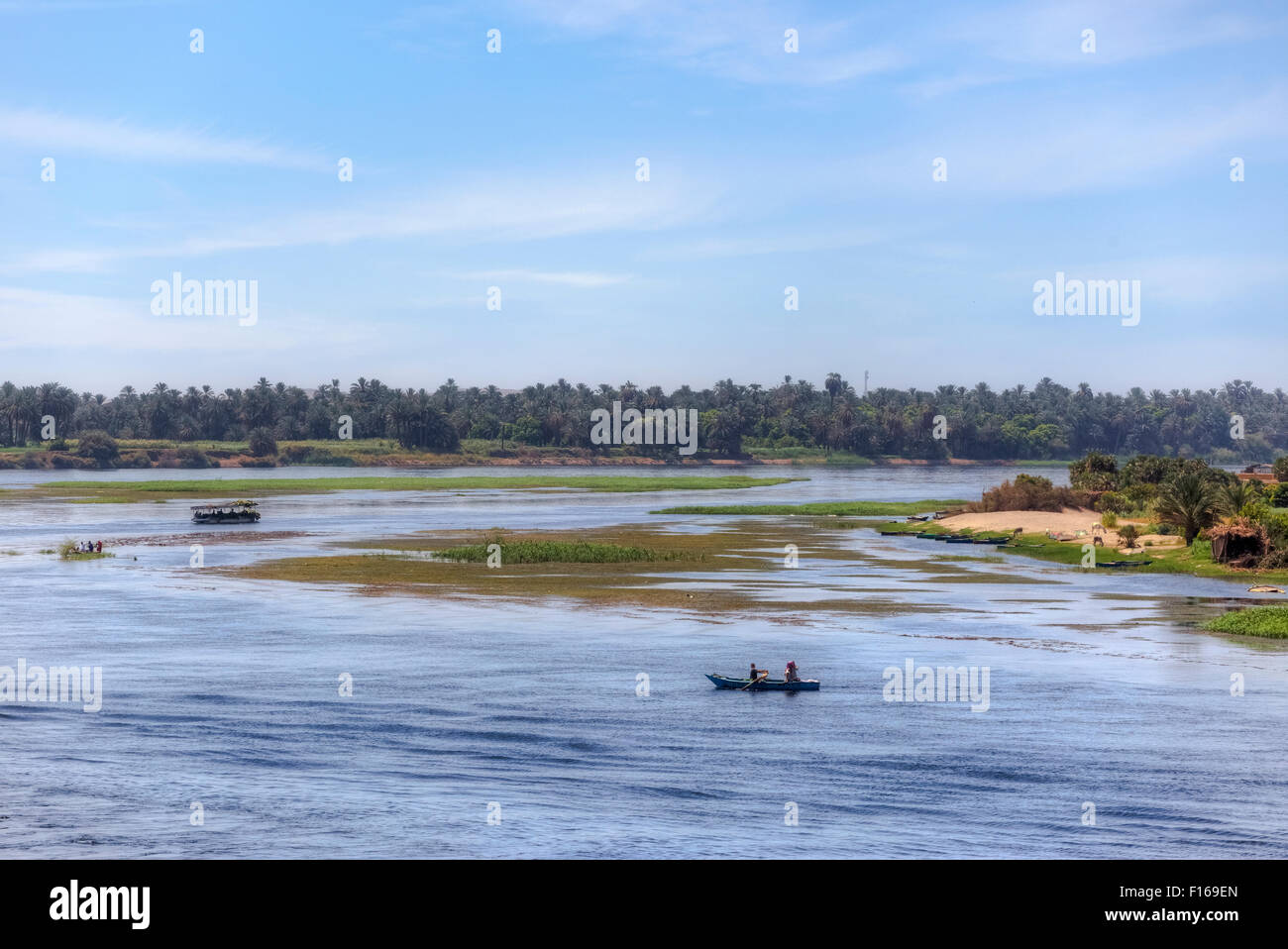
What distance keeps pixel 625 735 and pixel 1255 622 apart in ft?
126

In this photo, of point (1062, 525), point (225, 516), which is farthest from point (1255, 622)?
point (225, 516)

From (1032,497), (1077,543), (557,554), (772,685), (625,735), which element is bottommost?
(625,735)

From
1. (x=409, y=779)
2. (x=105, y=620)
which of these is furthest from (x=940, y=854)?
(x=105, y=620)

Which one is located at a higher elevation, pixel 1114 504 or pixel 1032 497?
pixel 1032 497

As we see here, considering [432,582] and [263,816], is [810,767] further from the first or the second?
[432,582]

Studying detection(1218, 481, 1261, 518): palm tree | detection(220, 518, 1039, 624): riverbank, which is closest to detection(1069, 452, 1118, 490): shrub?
detection(220, 518, 1039, 624): riverbank

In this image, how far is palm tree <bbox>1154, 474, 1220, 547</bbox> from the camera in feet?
320

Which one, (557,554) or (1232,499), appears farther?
(557,554)

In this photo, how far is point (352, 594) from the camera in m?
79.5

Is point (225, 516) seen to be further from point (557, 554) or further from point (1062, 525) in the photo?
point (1062, 525)

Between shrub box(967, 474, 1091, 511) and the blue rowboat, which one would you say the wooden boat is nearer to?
shrub box(967, 474, 1091, 511)

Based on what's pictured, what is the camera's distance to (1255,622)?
210 ft

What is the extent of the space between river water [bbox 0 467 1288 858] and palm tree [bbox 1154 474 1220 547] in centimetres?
2277
